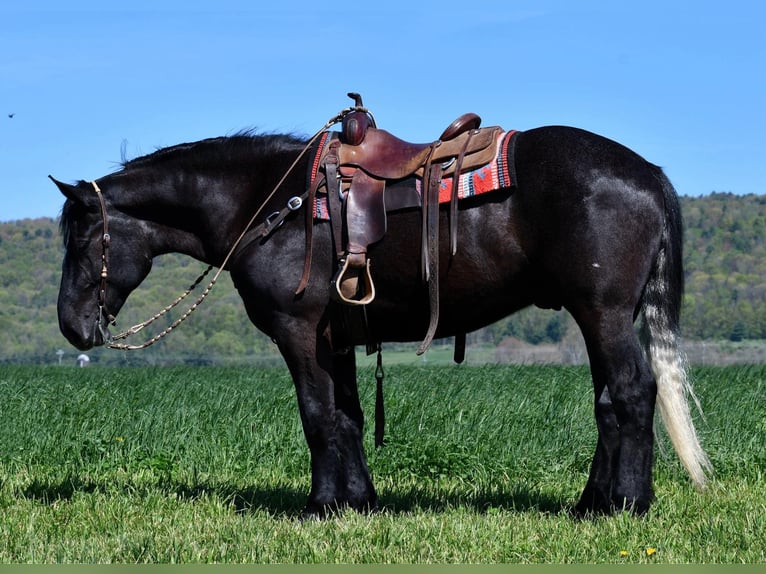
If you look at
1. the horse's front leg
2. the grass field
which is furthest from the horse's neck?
the grass field

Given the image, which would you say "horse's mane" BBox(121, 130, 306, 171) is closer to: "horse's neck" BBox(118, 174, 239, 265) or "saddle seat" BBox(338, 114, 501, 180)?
"horse's neck" BBox(118, 174, 239, 265)

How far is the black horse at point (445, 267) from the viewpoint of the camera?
5668mm

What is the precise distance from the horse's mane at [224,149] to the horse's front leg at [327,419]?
1303mm

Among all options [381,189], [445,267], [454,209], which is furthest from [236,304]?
[454,209]

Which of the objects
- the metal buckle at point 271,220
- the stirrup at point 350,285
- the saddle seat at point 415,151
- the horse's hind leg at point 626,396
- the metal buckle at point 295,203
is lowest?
the horse's hind leg at point 626,396

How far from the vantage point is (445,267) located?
232 inches

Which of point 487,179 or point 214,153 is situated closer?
point 487,179

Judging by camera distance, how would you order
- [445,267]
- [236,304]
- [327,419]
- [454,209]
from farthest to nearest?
[236,304]
[327,419]
[445,267]
[454,209]

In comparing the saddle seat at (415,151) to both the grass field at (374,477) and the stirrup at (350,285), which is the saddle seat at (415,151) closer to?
the stirrup at (350,285)

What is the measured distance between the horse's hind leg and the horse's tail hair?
1.08ft

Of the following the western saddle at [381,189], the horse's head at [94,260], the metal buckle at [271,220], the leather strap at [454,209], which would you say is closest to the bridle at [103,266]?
the horse's head at [94,260]

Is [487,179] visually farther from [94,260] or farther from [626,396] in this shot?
[94,260]

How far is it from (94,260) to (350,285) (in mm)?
1931

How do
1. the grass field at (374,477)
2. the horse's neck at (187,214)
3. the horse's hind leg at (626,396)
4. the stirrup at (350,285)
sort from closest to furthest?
the grass field at (374,477)
the horse's hind leg at (626,396)
the stirrup at (350,285)
the horse's neck at (187,214)
